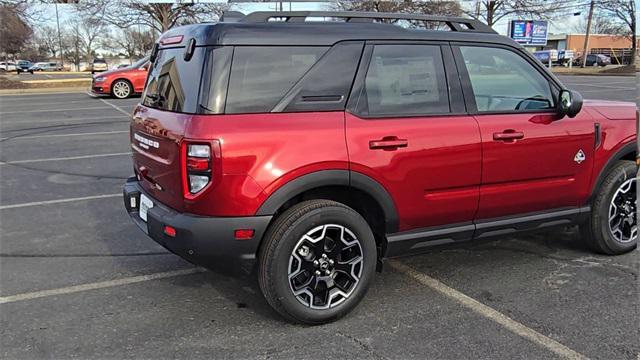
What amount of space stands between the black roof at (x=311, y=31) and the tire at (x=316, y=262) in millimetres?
1014

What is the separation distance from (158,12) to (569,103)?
116 ft

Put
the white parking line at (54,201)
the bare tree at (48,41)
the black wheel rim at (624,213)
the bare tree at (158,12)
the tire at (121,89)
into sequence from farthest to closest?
the bare tree at (48,41) < the bare tree at (158,12) < the tire at (121,89) < the white parking line at (54,201) < the black wheel rim at (624,213)

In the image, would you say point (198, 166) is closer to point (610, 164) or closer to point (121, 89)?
point (610, 164)

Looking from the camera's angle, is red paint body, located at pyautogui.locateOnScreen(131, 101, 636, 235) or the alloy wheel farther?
the alloy wheel

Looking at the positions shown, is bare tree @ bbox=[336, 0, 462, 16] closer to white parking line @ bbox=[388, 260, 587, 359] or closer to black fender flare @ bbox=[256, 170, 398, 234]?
white parking line @ bbox=[388, 260, 587, 359]

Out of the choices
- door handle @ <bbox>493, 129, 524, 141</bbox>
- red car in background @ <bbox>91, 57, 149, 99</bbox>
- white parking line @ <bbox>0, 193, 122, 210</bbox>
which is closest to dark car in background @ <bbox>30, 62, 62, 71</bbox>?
red car in background @ <bbox>91, 57, 149, 99</bbox>

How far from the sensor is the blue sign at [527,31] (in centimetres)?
4034

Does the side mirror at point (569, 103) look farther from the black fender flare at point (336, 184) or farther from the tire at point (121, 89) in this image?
the tire at point (121, 89)

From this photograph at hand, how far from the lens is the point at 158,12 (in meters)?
35.2

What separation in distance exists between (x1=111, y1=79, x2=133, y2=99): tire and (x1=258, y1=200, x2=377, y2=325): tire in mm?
17528

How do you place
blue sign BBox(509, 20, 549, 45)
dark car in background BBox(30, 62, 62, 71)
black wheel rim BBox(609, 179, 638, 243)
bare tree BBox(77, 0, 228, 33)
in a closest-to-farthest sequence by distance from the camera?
black wheel rim BBox(609, 179, 638, 243) → bare tree BBox(77, 0, 228, 33) → blue sign BBox(509, 20, 549, 45) → dark car in background BBox(30, 62, 62, 71)

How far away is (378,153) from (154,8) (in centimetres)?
3536

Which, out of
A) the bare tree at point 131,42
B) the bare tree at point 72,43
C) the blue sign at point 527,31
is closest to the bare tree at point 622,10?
the blue sign at point 527,31

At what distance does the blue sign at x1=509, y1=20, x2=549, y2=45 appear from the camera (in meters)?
40.3
